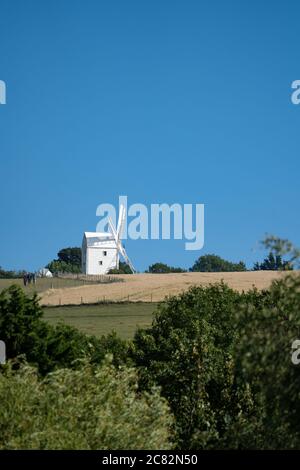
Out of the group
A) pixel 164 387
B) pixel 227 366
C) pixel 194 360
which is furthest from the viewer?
pixel 164 387

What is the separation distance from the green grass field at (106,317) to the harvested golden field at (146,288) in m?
4.77

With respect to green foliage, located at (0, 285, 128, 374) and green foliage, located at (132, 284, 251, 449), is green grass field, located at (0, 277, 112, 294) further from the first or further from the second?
green foliage, located at (0, 285, 128, 374)

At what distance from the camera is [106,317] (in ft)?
398

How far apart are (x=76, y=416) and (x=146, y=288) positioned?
361ft

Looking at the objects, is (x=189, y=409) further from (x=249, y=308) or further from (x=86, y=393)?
(x=249, y=308)

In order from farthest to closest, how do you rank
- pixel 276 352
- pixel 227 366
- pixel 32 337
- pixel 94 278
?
pixel 94 278, pixel 32 337, pixel 227 366, pixel 276 352

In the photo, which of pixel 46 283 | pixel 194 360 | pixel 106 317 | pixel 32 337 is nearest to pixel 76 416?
pixel 194 360

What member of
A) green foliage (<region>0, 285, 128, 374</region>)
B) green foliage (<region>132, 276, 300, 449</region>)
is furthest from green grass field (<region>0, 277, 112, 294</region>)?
green foliage (<region>0, 285, 128, 374</region>)

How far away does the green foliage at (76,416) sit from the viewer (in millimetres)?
36188

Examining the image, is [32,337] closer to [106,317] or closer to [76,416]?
[76,416]

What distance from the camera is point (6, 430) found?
38.6m

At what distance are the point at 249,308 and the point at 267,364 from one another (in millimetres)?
2146

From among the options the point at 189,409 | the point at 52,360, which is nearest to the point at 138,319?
the point at 52,360

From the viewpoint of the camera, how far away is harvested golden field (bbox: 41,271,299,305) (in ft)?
452
